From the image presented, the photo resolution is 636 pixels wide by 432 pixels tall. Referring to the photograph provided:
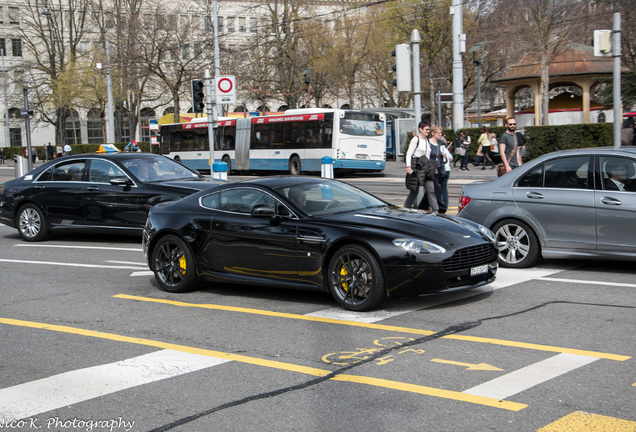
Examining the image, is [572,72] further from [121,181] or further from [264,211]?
[264,211]

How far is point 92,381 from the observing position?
17.6 feet

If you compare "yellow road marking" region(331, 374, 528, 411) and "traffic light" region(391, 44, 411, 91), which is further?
"traffic light" region(391, 44, 411, 91)

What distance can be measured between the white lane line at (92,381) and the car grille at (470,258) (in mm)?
2437

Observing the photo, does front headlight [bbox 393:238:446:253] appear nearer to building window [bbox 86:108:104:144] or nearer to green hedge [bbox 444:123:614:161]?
green hedge [bbox 444:123:614:161]

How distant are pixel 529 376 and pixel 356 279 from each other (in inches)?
96.8

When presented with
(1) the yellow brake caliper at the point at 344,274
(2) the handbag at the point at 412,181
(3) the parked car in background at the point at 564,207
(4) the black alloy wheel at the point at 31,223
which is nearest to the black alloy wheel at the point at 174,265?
(1) the yellow brake caliper at the point at 344,274

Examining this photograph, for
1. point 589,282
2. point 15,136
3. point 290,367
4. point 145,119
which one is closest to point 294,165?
point 589,282

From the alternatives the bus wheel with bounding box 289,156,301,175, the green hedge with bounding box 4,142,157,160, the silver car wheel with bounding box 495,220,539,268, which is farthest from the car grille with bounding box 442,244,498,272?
the green hedge with bounding box 4,142,157,160

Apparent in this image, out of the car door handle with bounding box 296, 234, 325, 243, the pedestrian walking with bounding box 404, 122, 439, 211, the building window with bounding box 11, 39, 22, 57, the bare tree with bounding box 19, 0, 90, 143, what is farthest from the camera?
the building window with bounding box 11, 39, 22, 57

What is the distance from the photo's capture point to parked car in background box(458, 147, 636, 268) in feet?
28.3

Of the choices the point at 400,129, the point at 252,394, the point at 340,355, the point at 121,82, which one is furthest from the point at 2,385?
the point at 121,82

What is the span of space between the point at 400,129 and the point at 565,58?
9.56m

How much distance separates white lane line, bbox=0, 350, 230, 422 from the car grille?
244cm

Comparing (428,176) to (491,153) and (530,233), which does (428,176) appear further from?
(491,153)
